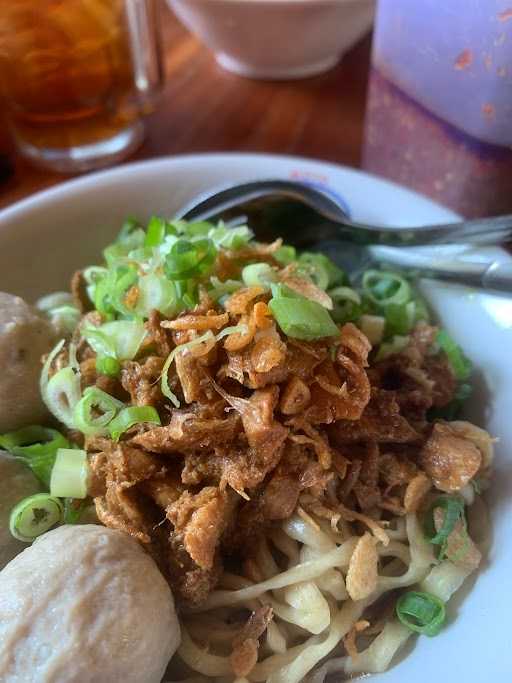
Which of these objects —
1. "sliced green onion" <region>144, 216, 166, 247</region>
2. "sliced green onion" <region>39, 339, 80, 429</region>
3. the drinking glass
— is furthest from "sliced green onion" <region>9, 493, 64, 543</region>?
the drinking glass

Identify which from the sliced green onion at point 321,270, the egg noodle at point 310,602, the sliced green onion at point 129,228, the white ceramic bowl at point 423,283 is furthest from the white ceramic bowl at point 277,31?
the egg noodle at point 310,602

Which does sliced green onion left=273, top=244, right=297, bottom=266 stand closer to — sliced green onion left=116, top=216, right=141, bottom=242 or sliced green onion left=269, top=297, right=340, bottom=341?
sliced green onion left=269, top=297, right=340, bottom=341

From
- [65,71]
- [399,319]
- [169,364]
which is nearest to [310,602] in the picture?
[169,364]

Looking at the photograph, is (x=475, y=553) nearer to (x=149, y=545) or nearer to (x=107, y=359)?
(x=149, y=545)

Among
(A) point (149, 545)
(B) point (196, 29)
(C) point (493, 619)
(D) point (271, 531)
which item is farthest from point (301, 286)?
(B) point (196, 29)

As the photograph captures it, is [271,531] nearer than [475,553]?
No

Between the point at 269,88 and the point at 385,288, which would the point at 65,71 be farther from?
the point at 385,288
